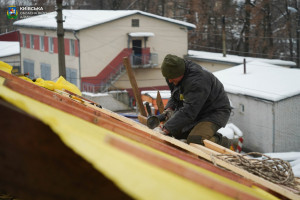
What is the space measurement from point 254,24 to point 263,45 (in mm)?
2103

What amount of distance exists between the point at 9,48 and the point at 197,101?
42445mm

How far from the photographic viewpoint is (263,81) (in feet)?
59.4

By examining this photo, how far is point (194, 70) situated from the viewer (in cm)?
511

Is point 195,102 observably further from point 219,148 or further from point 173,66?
point 219,148

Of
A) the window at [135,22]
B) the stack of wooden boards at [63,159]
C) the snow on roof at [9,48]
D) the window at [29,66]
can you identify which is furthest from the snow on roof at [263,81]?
the snow on roof at [9,48]

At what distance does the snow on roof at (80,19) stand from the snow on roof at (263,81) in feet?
45.8

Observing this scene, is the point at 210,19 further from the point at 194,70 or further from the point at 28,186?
the point at 28,186

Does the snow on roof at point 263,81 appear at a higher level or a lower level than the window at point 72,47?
lower

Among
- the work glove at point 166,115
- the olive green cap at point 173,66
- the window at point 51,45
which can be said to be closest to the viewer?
the olive green cap at point 173,66

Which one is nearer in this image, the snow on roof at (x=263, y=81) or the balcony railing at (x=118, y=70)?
the snow on roof at (x=263, y=81)

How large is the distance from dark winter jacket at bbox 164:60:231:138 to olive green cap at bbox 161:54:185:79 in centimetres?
13

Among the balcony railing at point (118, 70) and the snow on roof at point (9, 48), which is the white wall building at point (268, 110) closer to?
the balcony railing at point (118, 70)

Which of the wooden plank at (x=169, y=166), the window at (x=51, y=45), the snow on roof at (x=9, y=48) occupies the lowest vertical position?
the snow on roof at (x=9, y=48)

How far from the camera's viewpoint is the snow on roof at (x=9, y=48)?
4181 centimetres
